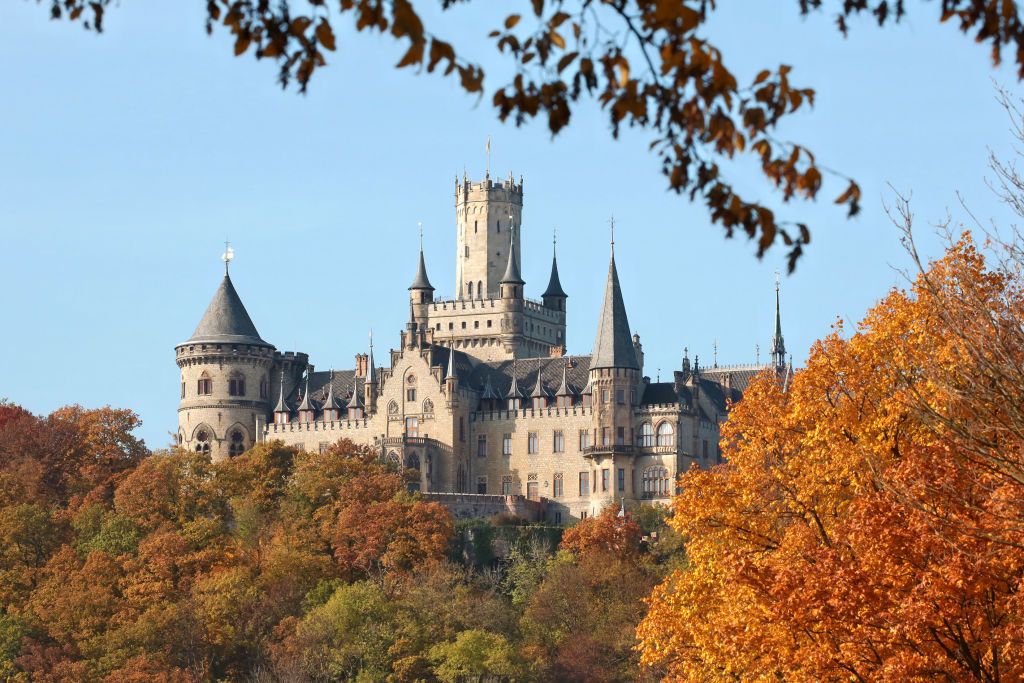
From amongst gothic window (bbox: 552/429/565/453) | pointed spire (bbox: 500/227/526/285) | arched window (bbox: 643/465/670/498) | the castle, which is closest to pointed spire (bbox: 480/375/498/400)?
the castle

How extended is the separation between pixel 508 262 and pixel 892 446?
10109cm

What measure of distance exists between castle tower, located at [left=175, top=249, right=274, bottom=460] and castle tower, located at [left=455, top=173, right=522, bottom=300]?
16209 millimetres

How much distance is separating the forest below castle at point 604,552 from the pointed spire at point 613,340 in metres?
11.4

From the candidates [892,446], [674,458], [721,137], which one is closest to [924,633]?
[892,446]

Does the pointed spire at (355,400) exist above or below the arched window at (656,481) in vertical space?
above

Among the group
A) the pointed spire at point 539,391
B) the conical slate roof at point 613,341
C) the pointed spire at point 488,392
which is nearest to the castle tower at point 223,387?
the pointed spire at point 488,392

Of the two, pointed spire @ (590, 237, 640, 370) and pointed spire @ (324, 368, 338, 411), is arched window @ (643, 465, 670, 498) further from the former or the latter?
pointed spire @ (324, 368, 338, 411)

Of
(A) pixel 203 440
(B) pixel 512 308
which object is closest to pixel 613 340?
(B) pixel 512 308

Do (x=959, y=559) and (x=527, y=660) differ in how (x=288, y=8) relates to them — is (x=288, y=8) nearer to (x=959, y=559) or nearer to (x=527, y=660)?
(x=959, y=559)

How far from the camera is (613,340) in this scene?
12112 cm

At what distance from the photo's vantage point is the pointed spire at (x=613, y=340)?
4764 inches

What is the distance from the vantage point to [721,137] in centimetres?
1570

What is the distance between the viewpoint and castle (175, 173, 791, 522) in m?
120

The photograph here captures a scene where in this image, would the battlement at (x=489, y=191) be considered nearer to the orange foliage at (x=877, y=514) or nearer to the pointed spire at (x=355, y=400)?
the pointed spire at (x=355, y=400)
